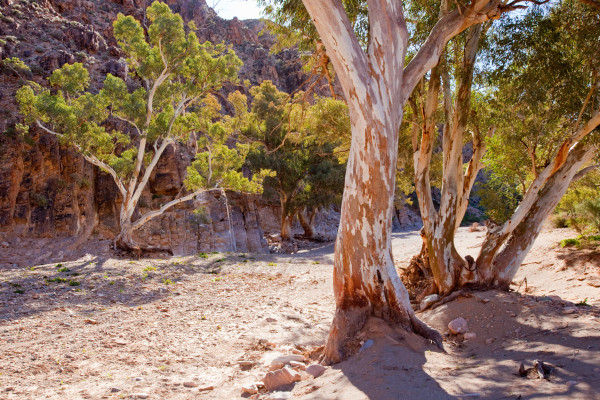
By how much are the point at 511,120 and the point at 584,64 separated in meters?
1.62

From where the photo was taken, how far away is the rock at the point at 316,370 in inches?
140

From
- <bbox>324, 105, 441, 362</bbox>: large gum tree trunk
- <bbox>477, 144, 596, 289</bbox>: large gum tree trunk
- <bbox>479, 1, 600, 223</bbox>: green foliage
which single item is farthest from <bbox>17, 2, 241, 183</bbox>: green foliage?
<bbox>477, 144, 596, 289</bbox>: large gum tree trunk

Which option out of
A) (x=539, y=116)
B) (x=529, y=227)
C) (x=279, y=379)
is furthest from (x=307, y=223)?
(x=279, y=379)

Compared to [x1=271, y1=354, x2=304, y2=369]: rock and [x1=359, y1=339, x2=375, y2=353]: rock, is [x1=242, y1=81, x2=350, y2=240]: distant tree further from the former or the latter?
[x1=359, y1=339, x2=375, y2=353]: rock

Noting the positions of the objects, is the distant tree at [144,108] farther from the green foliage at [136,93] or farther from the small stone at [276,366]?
the small stone at [276,366]

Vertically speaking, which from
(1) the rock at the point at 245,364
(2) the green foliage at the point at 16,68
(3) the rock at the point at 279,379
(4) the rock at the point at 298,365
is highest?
(2) the green foliage at the point at 16,68

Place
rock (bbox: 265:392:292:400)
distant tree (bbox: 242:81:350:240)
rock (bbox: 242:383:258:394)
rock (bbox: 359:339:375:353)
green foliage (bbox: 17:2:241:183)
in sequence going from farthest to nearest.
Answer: distant tree (bbox: 242:81:350:240)
green foliage (bbox: 17:2:241:183)
rock (bbox: 359:339:375:353)
rock (bbox: 242:383:258:394)
rock (bbox: 265:392:292:400)

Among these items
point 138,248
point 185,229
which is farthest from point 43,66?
point 138,248

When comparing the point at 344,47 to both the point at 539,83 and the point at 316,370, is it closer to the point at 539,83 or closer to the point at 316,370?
the point at 316,370

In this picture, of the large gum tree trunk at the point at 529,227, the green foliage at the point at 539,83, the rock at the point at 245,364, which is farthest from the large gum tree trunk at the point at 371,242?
the green foliage at the point at 539,83

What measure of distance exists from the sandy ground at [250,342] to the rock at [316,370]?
2.9 inches

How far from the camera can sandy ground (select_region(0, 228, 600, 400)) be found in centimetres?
309

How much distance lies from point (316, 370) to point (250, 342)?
1567mm

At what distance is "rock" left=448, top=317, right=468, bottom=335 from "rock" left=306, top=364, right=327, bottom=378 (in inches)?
83.9
